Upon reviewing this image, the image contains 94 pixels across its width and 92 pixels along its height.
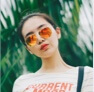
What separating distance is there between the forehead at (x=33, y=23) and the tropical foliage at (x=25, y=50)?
3.2 inches

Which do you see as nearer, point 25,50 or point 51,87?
point 51,87

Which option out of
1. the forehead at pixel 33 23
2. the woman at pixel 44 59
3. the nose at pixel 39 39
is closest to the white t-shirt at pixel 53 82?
the woman at pixel 44 59

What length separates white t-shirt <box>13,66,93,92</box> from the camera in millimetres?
2438

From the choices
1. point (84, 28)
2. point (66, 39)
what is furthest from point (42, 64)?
point (84, 28)

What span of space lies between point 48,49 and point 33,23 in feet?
0.79

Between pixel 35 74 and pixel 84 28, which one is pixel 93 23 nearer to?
pixel 84 28

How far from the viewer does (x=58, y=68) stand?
2.53 m

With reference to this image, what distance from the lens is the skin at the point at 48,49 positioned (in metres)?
2.53

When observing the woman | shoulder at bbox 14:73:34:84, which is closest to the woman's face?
the woman

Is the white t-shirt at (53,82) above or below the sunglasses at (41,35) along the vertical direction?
below

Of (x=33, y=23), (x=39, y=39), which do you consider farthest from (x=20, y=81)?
(x=33, y=23)

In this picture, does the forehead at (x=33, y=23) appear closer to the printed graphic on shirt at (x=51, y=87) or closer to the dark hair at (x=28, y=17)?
the dark hair at (x=28, y=17)

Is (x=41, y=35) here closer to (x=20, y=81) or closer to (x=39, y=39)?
(x=39, y=39)

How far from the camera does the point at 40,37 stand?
252cm
